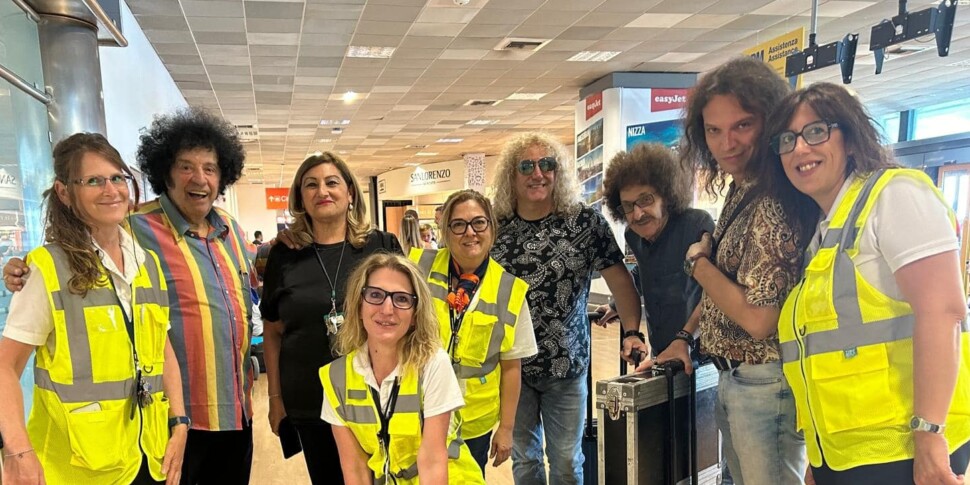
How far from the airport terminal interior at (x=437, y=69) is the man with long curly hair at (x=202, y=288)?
294 millimetres

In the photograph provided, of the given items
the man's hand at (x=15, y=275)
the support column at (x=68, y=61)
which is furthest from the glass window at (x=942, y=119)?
the man's hand at (x=15, y=275)

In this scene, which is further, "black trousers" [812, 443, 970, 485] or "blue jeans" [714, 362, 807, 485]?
"blue jeans" [714, 362, 807, 485]

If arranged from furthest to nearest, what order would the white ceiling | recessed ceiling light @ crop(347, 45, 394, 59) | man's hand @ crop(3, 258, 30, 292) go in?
recessed ceiling light @ crop(347, 45, 394, 59), the white ceiling, man's hand @ crop(3, 258, 30, 292)

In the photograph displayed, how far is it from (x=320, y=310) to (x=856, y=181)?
1553 mm

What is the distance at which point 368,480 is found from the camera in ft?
5.47

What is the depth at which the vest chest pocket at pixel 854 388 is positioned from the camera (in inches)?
47.8

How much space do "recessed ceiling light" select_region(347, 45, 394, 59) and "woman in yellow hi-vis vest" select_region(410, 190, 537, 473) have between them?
528 cm

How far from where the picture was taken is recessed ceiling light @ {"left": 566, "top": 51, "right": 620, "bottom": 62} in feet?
23.4

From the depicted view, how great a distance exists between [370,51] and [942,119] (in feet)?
39.1

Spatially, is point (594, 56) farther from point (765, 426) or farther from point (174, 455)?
point (174, 455)

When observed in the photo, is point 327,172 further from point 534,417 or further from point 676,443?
point 676,443

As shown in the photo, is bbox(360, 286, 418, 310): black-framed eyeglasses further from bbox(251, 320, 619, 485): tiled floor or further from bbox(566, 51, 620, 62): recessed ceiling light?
bbox(566, 51, 620, 62): recessed ceiling light

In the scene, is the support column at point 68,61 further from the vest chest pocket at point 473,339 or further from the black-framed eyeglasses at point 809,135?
the black-framed eyeglasses at point 809,135

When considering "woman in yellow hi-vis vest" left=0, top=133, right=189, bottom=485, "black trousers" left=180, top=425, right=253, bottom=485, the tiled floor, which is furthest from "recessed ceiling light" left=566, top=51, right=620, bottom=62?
"woman in yellow hi-vis vest" left=0, top=133, right=189, bottom=485
